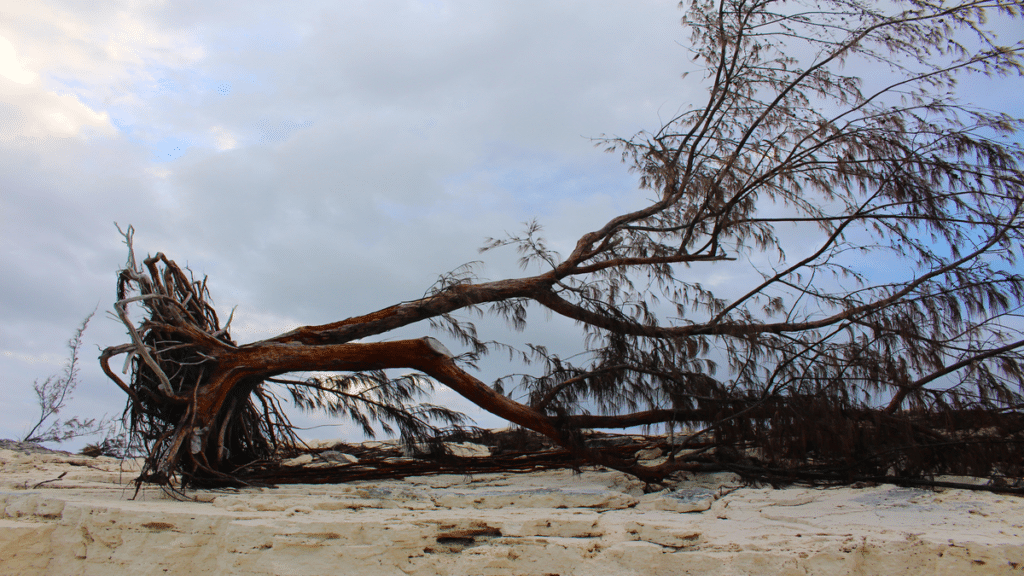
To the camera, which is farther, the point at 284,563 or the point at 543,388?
the point at 543,388

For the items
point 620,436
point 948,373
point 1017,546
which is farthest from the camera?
point 620,436

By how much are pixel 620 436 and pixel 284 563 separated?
3514mm

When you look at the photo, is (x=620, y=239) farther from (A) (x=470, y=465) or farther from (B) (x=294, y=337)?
(B) (x=294, y=337)

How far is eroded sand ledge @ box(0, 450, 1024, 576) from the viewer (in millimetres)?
2305

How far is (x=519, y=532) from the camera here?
8.54 ft

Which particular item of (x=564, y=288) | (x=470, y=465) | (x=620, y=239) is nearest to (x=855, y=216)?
(x=620, y=239)

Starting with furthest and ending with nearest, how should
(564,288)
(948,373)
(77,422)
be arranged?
(77,422), (564,288), (948,373)

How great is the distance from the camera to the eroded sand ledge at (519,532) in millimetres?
2305

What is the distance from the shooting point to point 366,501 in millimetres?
3291

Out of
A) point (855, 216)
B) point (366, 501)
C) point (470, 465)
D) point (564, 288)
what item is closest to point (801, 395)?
point (855, 216)

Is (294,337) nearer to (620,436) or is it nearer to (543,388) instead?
(543,388)

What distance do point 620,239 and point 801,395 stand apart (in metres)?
1.98

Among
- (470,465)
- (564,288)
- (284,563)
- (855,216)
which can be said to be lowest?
(284,563)

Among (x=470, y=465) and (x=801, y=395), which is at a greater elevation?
(x=801, y=395)
